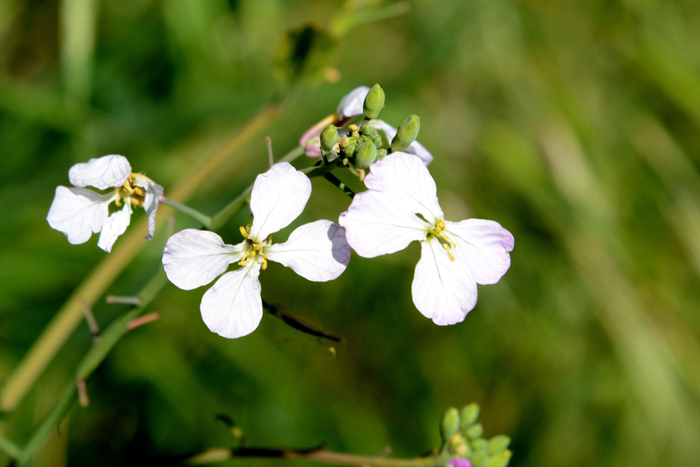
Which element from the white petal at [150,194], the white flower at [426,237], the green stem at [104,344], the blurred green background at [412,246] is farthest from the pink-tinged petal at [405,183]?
the blurred green background at [412,246]

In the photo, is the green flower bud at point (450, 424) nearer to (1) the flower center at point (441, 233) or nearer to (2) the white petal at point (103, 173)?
(1) the flower center at point (441, 233)

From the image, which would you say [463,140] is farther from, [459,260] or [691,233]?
[459,260]

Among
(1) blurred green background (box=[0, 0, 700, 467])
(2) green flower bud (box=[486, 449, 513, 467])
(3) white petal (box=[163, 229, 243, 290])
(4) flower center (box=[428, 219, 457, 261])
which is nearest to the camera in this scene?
(3) white petal (box=[163, 229, 243, 290])

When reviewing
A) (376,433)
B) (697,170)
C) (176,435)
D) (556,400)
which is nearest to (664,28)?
(697,170)

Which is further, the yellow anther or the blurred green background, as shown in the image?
the blurred green background

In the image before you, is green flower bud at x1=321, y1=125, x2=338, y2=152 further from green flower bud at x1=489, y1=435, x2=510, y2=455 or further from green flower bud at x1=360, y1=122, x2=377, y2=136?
green flower bud at x1=489, y1=435, x2=510, y2=455

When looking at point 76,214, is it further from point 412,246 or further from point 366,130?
point 412,246

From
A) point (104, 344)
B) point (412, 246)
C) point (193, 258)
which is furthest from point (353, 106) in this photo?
point (412, 246)

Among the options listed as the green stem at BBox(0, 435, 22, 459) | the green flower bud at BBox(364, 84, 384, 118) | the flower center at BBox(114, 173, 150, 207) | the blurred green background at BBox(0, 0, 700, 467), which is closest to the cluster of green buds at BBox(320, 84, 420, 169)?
the green flower bud at BBox(364, 84, 384, 118)
